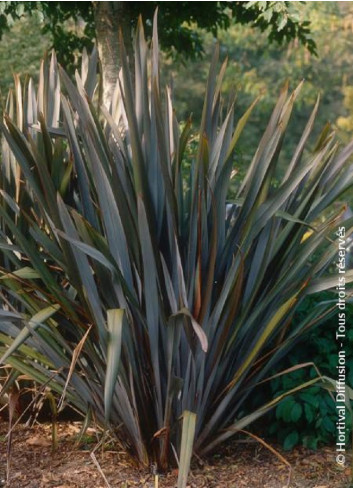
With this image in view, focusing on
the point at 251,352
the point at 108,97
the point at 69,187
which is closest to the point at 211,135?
the point at 69,187

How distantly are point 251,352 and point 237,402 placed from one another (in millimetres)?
Answer: 396

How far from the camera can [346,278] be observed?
11.4 feet

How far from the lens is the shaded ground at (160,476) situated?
140 inches

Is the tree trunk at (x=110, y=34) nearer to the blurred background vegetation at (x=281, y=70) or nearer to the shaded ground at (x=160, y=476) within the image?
the shaded ground at (x=160, y=476)

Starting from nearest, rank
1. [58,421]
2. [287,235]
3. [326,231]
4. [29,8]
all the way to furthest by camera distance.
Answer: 1. [326,231]
2. [287,235]
3. [58,421]
4. [29,8]

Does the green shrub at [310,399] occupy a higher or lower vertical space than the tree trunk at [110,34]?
lower

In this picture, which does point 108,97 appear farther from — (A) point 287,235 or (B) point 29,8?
(A) point 287,235

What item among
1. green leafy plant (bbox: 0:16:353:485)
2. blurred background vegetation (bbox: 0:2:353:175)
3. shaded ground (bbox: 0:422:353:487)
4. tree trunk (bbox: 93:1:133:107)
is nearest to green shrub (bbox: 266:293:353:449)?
shaded ground (bbox: 0:422:353:487)

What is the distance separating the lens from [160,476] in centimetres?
356

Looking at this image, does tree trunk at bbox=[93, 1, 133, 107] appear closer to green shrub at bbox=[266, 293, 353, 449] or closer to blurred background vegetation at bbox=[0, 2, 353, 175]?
green shrub at bbox=[266, 293, 353, 449]

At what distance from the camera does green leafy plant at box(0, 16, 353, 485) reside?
3.33 metres

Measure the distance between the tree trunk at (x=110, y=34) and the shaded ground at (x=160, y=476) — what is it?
4.07m

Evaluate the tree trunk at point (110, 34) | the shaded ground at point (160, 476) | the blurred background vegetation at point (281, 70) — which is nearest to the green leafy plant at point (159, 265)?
the shaded ground at point (160, 476)

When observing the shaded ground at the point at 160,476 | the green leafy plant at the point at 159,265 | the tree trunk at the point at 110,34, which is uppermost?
the tree trunk at the point at 110,34
